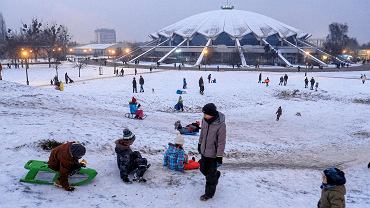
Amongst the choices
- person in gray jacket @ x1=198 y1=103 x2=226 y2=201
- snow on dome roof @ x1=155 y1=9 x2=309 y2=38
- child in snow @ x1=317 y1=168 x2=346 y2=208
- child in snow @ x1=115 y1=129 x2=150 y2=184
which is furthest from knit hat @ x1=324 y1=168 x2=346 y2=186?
snow on dome roof @ x1=155 y1=9 x2=309 y2=38

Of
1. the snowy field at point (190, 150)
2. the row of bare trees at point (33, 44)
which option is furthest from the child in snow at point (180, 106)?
the row of bare trees at point (33, 44)

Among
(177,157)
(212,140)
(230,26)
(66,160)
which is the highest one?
(230,26)

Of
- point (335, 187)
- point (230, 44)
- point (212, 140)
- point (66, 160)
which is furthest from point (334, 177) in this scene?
point (230, 44)

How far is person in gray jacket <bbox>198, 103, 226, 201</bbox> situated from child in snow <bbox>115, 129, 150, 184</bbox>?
154 centimetres

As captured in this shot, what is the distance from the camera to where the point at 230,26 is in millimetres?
93688

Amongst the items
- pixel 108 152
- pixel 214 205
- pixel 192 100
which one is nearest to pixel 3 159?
pixel 108 152

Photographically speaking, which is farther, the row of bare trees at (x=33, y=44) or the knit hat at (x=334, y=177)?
the row of bare trees at (x=33, y=44)

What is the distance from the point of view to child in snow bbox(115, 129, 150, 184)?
7.09 metres

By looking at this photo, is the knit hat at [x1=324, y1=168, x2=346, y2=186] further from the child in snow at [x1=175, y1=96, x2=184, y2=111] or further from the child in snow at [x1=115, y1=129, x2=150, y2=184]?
the child in snow at [x1=175, y1=96, x2=184, y2=111]

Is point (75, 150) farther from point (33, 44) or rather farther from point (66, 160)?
point (33, 44)

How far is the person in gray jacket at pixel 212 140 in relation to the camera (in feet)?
20.1

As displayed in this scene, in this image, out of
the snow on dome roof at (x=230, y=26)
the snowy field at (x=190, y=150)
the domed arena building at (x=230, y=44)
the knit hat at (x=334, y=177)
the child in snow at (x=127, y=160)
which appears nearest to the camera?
the knit hat at (x=334, y=177)

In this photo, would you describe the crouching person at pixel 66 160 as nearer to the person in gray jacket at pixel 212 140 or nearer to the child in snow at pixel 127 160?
the child in snow at pixel 127 160

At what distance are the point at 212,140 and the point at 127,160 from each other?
2.01 m
